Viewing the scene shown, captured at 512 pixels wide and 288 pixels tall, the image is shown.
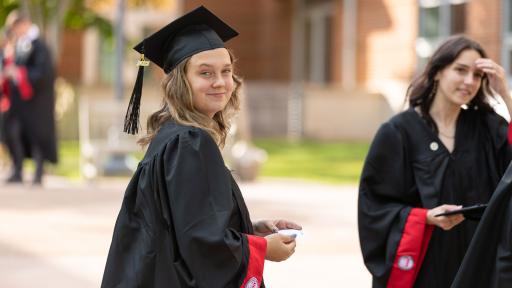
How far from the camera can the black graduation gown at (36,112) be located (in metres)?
13.1

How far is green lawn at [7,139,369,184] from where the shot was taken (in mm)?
15344

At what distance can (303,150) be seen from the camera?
1991 cm

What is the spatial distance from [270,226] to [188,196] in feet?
1.78

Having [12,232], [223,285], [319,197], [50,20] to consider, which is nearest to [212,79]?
[223,285]

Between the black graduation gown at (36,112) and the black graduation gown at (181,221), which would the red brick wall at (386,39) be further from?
the black graduation gown at (181,221)

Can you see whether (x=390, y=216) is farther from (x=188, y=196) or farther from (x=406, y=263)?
(x=188, y=196)

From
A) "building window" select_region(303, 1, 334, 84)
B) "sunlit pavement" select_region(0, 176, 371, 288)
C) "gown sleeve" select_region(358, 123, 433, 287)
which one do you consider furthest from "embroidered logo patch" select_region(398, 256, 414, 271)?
"building window" select_region(303, 1, 334, 84)

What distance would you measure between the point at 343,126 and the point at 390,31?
2.31 m

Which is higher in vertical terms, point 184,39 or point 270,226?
point 184,39

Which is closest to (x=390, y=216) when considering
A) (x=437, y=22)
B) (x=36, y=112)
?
(x=36, y=112)

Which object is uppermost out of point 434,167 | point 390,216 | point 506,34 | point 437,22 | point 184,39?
point 184,39

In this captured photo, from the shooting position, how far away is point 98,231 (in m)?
9.31

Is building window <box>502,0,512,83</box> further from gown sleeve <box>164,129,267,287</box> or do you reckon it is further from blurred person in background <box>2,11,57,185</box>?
gown sleeve <box>164,129,267,287</box>

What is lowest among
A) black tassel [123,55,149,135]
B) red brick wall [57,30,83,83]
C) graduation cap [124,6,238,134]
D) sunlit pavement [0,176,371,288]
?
sunlit pavement [0,176,371,288]
